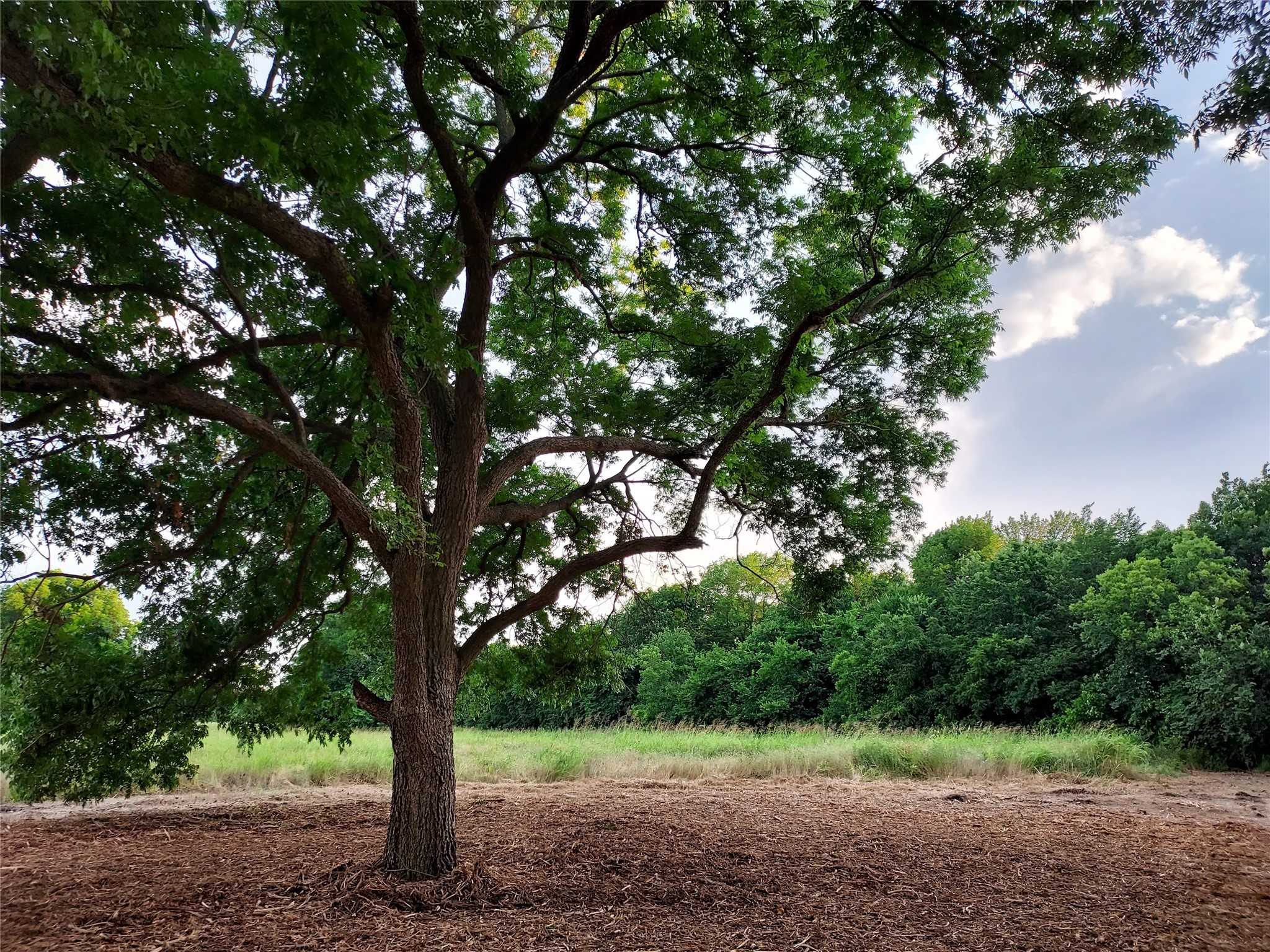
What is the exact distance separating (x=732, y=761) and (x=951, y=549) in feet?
51.5

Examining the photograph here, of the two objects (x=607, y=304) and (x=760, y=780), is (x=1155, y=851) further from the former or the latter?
(x=607, y=304)

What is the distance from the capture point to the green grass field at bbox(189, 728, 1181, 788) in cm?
1069

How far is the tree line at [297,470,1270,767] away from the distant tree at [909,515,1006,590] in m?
0.09

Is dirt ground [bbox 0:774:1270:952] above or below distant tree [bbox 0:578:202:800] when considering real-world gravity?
below

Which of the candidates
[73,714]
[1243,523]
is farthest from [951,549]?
[73,714]

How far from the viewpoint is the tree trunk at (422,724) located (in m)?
4.84

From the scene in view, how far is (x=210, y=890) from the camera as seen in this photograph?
4.58 metres

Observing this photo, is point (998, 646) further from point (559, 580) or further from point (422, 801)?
point (422, 801)

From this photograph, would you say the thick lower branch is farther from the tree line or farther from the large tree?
the tree line

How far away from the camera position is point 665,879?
4852 millimetres

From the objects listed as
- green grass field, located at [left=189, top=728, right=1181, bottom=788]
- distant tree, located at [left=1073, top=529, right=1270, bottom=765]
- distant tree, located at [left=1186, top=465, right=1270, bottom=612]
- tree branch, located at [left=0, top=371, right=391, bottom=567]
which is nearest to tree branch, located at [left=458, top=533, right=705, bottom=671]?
tree branch, located at [left=0, top=371, right=391, bottom=567]

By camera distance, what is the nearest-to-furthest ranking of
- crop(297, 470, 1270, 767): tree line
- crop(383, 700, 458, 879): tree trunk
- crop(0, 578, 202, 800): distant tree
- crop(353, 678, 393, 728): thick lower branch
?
crop(383, 700, 458, 879): tree trunk, crop(353, 678, 393, 728): thick lower branch, crop(0, 578, 202, 800): distant tree, crop(297, 470, 1270, 767): tree line

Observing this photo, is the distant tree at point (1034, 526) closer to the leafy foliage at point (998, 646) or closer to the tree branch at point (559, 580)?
the leafy foliage at point (998, 646)

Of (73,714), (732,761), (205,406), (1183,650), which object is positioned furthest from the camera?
(1183,650)
